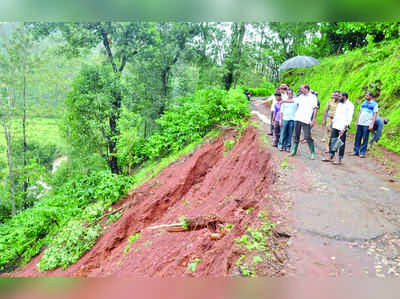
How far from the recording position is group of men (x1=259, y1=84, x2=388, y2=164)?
541 cm

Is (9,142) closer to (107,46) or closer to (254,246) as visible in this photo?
(107,46)

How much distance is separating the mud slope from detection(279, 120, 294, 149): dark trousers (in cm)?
49

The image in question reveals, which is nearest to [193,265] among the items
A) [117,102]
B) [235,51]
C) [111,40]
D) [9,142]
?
[117,102]

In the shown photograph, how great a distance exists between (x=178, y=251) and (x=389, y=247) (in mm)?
2528

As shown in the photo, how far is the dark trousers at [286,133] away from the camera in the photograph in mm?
5961

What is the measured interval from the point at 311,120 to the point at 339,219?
2764mm

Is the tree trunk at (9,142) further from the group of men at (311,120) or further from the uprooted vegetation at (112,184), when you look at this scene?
the group of men at (311,120)

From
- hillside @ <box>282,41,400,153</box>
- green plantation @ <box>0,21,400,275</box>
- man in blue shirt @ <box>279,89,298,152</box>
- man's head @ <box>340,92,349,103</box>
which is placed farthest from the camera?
green plantation @ <box>0,21,400,275</box>

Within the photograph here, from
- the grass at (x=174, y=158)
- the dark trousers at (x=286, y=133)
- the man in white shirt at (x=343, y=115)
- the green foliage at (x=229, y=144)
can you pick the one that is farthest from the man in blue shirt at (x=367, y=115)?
the grass at (x=174, y=158)

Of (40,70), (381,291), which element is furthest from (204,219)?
(40,70)

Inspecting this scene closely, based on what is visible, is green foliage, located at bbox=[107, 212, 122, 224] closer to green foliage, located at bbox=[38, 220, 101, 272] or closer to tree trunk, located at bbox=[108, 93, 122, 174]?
green foliage, located at bbox=[38, 220, 101, 272]

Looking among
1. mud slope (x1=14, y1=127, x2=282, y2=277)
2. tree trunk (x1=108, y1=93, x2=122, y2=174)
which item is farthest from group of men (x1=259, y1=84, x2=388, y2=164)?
tree trunk (x1=108, y1=93, x2=122, y2=174)

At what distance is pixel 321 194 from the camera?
4.11m

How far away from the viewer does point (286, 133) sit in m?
6.13
